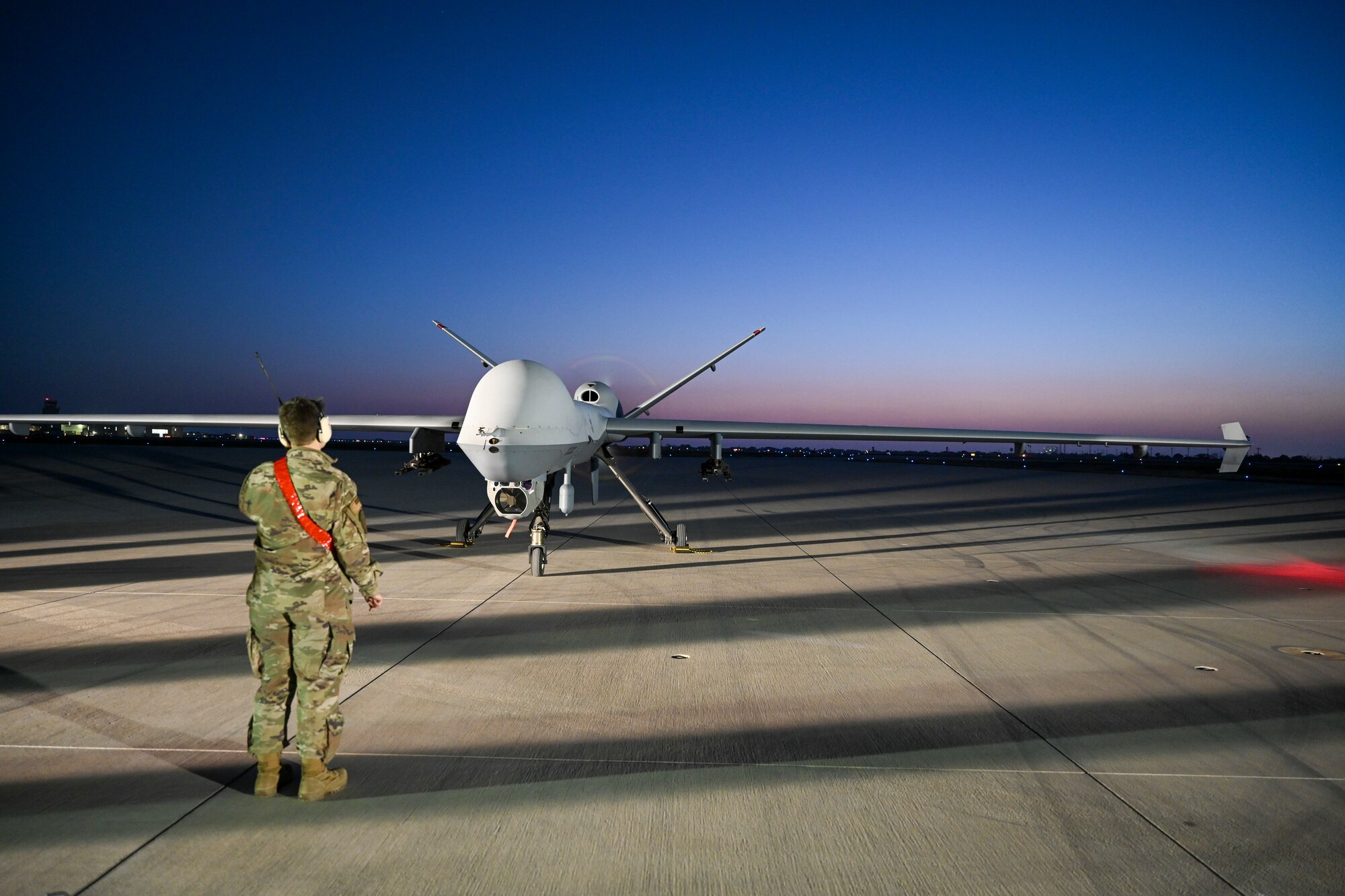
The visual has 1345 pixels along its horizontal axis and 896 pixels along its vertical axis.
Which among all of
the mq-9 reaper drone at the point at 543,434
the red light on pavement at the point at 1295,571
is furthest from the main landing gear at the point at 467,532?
the red light on pavement at the point at 1295,571

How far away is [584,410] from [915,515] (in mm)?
12150

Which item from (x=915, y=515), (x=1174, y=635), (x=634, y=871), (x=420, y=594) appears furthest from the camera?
(x=915, y=515)

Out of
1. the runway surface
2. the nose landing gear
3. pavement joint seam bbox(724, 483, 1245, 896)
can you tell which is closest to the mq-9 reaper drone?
the nose landing gear

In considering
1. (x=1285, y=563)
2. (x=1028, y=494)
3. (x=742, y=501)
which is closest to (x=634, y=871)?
(x=1285, y=563)

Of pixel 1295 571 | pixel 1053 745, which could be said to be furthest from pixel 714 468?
pixel 1295 571

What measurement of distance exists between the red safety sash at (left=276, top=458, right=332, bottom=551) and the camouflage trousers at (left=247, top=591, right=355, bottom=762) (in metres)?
0.32

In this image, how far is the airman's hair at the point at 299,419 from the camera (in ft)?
11.6

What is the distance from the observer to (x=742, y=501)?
72.5 feet

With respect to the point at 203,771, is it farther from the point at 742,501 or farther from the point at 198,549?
the point at 742,501

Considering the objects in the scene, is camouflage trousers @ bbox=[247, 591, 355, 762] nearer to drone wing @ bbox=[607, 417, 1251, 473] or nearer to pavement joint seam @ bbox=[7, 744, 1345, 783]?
pavement joint seam @ bbox=[7, 744, 1345, 783]

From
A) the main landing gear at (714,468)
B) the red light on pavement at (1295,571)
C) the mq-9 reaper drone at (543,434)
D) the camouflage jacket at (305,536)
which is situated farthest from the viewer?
the main landing gear at (714,468)

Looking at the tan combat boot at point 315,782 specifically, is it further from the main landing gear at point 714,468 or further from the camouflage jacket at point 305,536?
the main landing gear at point 714,468

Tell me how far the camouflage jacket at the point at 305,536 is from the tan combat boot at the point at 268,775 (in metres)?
0.80

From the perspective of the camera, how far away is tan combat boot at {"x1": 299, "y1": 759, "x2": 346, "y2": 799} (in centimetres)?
332
